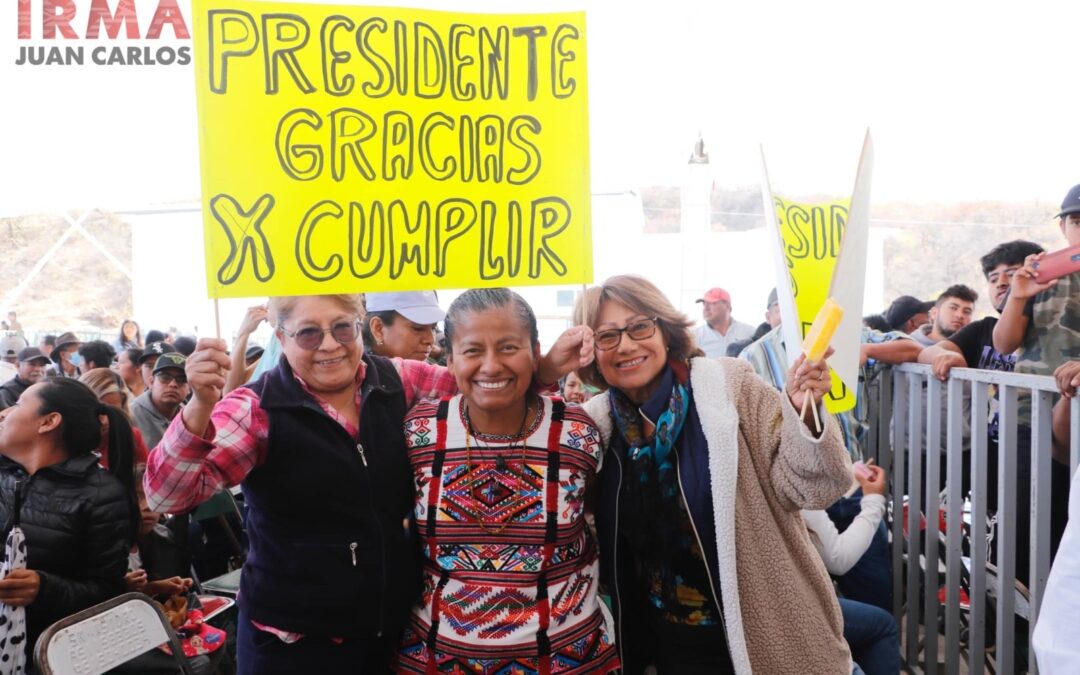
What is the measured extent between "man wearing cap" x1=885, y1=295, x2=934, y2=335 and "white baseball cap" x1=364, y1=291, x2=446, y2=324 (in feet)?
16.4

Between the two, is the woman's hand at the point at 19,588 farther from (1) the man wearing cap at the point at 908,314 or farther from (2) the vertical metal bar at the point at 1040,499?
(1) the man wearing cap at the point at 908,314

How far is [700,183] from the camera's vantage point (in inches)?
489

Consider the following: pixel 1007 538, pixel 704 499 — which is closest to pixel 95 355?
pixel 704 499

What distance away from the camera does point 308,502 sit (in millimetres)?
1839

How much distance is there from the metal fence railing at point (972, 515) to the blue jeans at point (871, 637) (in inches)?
10.9

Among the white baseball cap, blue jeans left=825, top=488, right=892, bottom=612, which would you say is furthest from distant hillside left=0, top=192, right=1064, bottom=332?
blue jeans left=825, top=488, right=892, bottom=612

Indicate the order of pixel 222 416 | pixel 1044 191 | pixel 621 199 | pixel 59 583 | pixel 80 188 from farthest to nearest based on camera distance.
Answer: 1. pixel 1044 191
2. pixel 80 188
3. pixel 621 199
4. pixel 59 583
5. pixel 222 416

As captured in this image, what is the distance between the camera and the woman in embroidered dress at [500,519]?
181cm

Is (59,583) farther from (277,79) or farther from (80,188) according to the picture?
(80,188)

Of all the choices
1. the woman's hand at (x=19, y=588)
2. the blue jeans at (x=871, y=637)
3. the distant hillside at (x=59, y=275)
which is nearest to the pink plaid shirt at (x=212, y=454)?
the woman's hand at (x=19, y=588)

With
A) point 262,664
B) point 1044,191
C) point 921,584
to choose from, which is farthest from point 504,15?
point 1044,191

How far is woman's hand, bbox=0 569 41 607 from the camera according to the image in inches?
103

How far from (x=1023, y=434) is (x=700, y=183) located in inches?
384

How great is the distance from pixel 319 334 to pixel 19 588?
1.59 m
